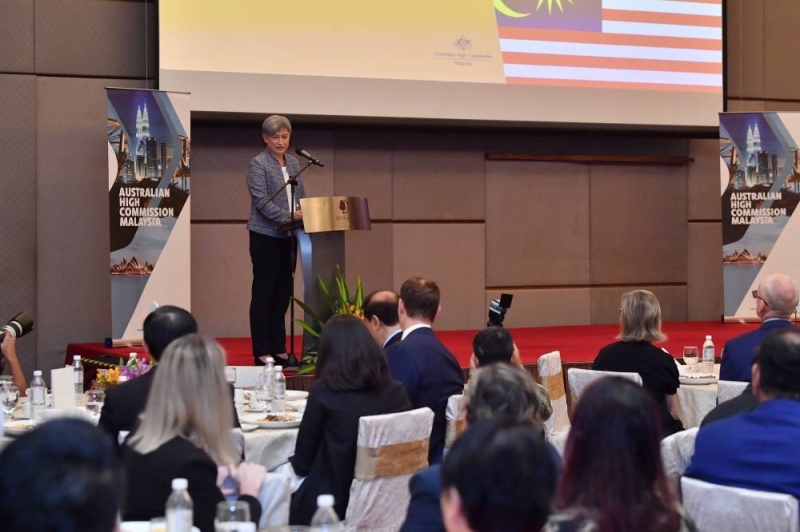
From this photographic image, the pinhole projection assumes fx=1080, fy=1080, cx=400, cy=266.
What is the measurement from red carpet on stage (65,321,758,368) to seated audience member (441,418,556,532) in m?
4.90

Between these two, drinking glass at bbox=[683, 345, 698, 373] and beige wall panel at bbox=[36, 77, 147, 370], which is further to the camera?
beige wall panel at bbox=[36, 77, 147, 370]

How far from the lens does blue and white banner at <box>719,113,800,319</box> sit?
8.66 m

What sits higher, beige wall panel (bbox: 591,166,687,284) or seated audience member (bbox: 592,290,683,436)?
beige wall panel (bbox: 591,166,687,284)

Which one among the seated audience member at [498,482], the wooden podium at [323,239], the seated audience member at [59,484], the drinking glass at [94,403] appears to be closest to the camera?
the seated audience member at [59,484]

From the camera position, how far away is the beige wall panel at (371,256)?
8.68m

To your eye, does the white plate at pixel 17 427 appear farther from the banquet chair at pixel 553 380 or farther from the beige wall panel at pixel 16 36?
the beige wall panel at pixel 16 36

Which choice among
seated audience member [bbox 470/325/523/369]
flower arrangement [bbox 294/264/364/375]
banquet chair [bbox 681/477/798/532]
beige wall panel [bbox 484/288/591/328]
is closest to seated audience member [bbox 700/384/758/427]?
banquet chair [bbox 681/477/798/532]

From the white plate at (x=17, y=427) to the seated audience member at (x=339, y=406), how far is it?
99 centimetres

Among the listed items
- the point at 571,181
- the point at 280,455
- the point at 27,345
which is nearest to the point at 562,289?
the point at 571,181

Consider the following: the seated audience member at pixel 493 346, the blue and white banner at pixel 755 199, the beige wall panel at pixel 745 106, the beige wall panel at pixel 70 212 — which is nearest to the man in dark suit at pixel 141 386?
the seated audience member at pixel 493 346

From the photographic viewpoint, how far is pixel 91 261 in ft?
26.1

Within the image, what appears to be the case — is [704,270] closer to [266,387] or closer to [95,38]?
[95,38]

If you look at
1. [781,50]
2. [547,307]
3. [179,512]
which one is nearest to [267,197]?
[547,307]

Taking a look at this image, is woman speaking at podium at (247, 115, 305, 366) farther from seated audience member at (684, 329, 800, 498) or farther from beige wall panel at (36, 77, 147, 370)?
seated audience member at (684, 329, 800, 498)
